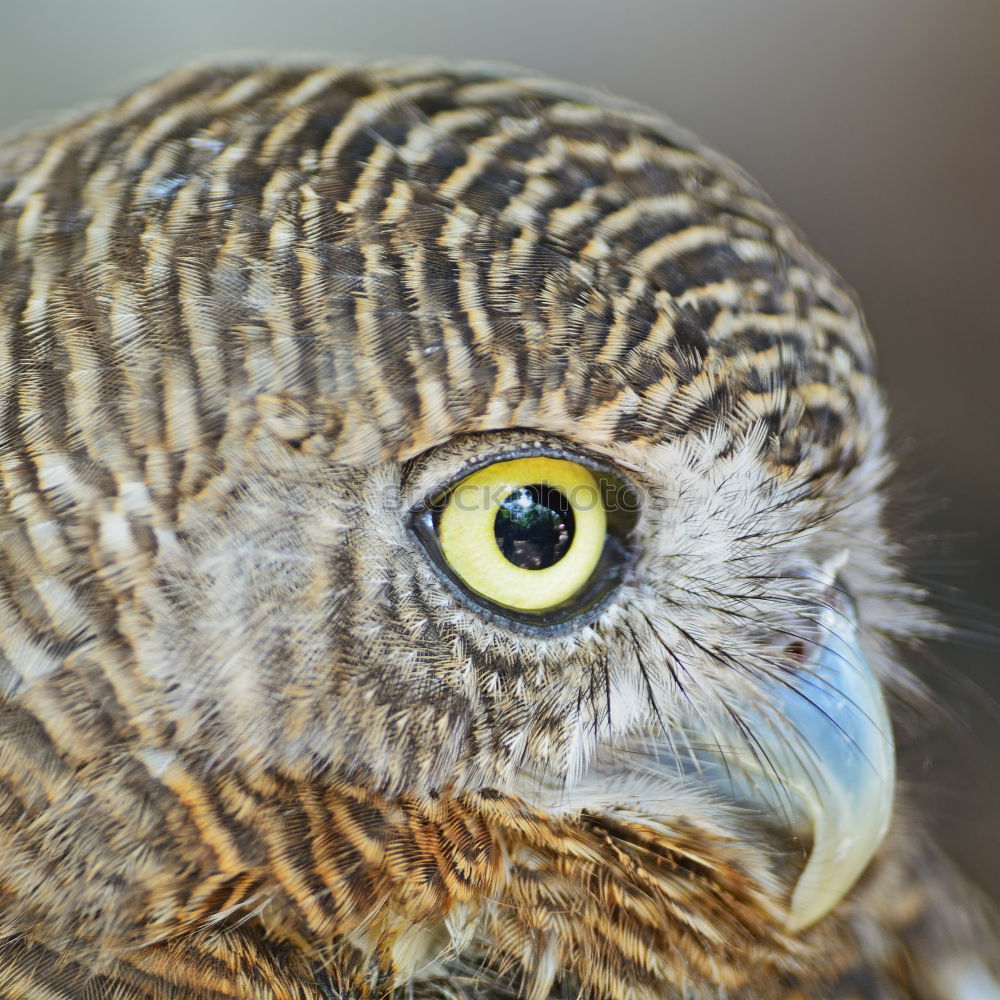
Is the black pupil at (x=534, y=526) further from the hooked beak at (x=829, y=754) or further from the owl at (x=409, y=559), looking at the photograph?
the hooked beak at (x=829, y=754)

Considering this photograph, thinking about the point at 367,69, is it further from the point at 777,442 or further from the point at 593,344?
the point at 777,442

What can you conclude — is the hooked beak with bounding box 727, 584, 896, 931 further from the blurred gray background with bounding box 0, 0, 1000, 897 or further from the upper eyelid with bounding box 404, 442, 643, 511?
the blurred gray background with bounding box 0, 0, 1000, 897

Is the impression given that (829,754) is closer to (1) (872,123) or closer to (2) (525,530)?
(2) (525,530)

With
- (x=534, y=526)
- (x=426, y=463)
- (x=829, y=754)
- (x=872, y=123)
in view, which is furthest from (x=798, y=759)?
(x=872, y=123)

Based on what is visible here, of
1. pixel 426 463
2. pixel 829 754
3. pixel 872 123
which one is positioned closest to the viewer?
pixel 426 463

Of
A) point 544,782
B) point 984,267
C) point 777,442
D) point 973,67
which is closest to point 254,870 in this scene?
point 544,782

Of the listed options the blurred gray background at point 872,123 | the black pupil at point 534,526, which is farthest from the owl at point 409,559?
the blurred gray background at point 872,123

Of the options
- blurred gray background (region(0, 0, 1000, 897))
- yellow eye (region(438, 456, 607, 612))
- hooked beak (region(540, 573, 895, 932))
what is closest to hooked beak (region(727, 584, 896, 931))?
hooked beak (region(540, 573, 895, 932))
